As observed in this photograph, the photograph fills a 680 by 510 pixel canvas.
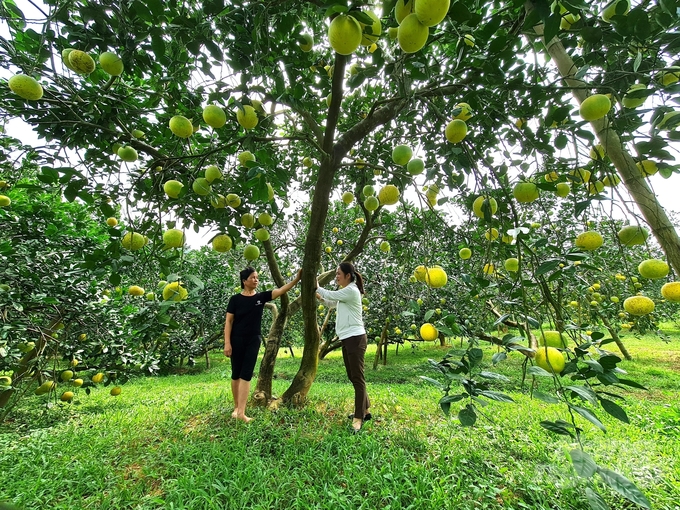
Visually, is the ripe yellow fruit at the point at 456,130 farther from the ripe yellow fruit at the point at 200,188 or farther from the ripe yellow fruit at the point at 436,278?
the ripe yellow fruit at the point at 200,188

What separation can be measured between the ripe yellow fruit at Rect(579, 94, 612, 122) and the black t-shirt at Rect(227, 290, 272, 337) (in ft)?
9.14

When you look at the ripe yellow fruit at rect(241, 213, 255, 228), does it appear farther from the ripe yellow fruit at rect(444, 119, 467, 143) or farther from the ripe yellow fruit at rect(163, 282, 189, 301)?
the ripe yellow fruit at rect(444, 119, 467, 143)

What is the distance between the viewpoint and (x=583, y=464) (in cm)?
78

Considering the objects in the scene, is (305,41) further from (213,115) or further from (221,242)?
(221,242)

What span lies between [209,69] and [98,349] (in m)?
3.17

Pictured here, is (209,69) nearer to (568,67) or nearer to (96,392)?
(568,67)

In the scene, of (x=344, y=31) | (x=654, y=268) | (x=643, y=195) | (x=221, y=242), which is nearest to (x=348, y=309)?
(x=221, y=242)

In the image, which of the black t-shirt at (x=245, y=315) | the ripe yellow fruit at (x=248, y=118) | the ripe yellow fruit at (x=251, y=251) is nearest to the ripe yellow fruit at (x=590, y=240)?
the ripe yellow fruit at (x=248, y=118)

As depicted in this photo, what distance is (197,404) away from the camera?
3775mm

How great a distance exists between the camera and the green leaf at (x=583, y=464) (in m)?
0.76

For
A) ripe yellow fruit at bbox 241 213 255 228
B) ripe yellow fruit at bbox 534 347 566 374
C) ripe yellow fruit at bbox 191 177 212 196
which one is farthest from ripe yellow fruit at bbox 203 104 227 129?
ripe yellow fruit at bbox 534 347 566 374

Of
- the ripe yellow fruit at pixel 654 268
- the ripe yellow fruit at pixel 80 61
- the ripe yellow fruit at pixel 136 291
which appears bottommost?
the ripe yellow fruit at pixel 654 268

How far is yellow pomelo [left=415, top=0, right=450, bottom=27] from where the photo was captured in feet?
2.90

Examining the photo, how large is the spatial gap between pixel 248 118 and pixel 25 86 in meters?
0.96
